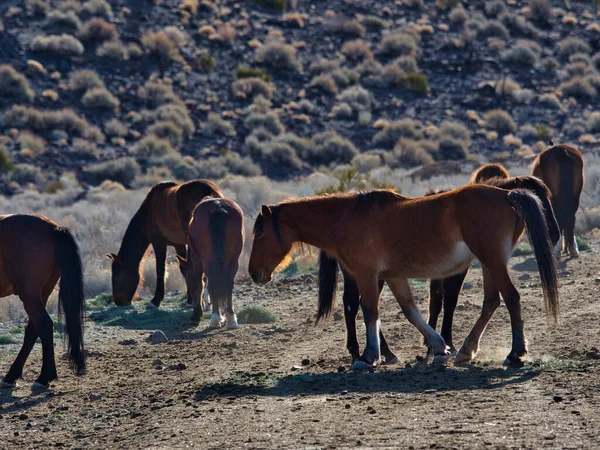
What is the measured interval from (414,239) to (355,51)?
4158cm

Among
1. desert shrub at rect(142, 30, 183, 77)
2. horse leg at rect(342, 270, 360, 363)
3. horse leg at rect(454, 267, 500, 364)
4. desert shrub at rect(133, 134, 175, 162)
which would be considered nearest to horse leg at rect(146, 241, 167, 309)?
horse leg at rect(342, 270, 360, 363)

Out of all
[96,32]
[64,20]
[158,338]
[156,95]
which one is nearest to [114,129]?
[156,95]

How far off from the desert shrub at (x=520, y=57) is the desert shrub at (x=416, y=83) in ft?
19.2

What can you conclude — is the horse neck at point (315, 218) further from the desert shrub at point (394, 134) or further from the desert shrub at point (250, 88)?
the desert shrub at point (250, 88)

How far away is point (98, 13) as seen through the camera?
157ft

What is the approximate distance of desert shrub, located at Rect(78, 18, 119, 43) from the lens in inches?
1794

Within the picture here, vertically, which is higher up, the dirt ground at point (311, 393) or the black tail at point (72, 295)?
the black tail at point (72, 295)

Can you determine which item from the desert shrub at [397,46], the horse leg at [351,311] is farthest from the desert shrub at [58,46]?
the horse leg at [351,311]

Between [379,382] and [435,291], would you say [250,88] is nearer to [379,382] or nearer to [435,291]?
[435,291]

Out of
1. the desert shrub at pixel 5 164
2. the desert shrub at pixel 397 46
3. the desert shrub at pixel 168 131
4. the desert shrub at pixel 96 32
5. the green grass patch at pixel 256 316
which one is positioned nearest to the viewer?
the green grass patch at pixel 256 316

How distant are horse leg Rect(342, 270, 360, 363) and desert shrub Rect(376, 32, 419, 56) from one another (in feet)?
133

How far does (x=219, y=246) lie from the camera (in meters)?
13.0

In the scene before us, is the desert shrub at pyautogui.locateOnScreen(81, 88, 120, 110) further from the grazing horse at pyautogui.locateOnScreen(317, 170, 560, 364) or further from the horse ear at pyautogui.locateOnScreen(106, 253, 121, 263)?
the grazing horse at pyautogui.locateOnScreen(317, 170, 560, 364)

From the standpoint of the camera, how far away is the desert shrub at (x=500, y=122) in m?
43.4
